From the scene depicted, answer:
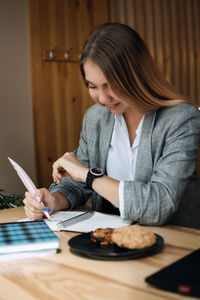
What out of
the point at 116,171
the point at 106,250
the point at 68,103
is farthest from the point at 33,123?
the point at 106,250

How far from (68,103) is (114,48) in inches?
71.9

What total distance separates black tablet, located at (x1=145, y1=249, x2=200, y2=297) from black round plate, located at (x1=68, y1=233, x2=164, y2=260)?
0.12 metres

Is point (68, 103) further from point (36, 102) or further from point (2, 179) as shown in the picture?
point (2, 179)

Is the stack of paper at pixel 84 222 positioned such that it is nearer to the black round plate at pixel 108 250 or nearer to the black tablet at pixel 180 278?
the black round plate at pixel 108 250

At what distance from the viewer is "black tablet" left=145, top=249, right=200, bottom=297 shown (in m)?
0.70

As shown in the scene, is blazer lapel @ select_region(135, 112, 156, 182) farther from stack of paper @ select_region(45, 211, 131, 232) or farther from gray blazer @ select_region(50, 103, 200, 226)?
stack of paper @ select_region(45, 211, 131, 232)

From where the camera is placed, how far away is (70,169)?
1520 mm

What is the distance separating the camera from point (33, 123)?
308cm

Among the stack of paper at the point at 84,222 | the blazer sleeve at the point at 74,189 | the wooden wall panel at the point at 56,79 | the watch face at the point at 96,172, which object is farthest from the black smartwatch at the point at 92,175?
the wooden wall panel at the point at 56,79

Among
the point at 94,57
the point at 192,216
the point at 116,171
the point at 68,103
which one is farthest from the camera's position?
the point at 68,103

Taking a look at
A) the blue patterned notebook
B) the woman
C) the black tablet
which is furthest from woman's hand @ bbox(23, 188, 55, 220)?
the black tablet

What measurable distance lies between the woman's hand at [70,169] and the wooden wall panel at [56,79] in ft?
4.98

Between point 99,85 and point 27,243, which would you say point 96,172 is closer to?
point 99,85

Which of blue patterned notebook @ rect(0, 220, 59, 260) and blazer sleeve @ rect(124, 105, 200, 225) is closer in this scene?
blue patterned notebook @ rect(0, 220, 59, 260)
